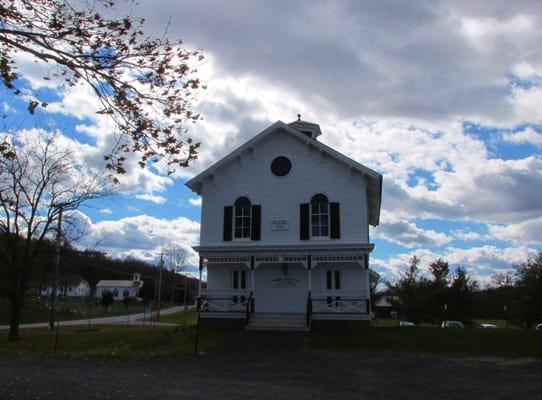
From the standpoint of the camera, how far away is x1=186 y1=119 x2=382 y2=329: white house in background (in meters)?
23.7

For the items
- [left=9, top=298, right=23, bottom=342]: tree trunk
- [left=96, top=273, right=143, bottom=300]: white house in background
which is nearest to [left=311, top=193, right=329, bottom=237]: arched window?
[left=9, top=298, right=23, bottom=342]: tree trunk

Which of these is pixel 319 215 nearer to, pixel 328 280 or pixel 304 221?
pixel 304 221

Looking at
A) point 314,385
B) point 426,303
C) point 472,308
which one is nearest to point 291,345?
point 314,385

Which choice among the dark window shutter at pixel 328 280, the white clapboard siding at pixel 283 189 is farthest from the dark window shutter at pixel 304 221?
the dark window shutter at pixel 328 280

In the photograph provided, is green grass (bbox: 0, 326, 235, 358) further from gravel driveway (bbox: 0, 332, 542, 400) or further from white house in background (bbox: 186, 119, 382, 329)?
white house in background (bbox: 186, 119, 382, 329)

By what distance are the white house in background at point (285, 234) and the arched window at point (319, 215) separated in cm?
5

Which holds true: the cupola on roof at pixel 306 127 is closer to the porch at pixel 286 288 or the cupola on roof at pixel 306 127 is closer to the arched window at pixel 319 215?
the arched window at pixel 319 215

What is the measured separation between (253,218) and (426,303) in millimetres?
19760

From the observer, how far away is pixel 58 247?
83.6 feet

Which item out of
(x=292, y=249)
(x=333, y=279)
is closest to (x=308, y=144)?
(x=292, y=249)

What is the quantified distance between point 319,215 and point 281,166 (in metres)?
3.08

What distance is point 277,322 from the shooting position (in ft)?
77.0

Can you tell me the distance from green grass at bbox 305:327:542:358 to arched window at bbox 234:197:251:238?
6226 mm

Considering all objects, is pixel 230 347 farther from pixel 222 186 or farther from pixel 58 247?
pixel 58 247
